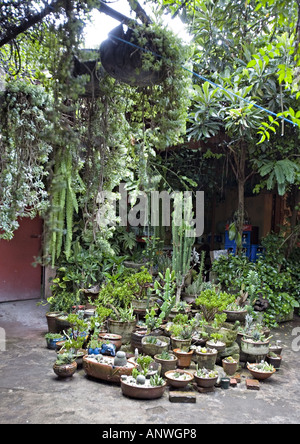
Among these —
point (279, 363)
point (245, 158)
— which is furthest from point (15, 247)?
point (279, 363)

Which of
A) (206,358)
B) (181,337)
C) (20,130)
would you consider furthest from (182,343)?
(20,130)

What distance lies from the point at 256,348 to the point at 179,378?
1.09 meters

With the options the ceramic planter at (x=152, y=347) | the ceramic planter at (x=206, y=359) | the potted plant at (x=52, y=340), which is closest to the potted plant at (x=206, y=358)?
the ceramic planter at (x=206, y=359)

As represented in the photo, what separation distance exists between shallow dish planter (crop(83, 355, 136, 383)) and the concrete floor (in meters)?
0.08

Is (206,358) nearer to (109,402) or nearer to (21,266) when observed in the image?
(109,402)

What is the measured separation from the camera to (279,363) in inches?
180

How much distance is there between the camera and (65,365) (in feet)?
13.0

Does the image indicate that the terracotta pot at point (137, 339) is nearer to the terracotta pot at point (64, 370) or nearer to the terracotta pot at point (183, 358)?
the terracotta pot at point (183, 358)

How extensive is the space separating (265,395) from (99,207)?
2596 millimetres

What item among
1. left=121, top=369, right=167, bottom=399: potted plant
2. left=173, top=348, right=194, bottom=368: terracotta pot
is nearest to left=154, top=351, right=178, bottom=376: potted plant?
left=173, top=348, right=194, bottom=368: terracotta pot

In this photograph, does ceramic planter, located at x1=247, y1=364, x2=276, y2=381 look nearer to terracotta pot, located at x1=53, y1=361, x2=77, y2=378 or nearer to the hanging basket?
terracotta pot, located at x1=53, y1=361, x2=77, y2=378

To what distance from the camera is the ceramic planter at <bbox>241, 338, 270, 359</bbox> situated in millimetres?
4422

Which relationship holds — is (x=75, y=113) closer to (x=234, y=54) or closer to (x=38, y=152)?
(x=38, y=152)

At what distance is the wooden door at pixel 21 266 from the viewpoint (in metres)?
6.85
